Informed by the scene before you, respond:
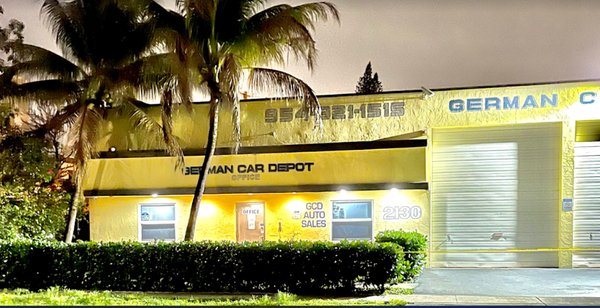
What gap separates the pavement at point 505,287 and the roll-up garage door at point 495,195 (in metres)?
0.63

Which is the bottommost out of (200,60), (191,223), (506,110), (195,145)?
(191,223)

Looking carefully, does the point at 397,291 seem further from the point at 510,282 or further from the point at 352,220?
the point at 352,220

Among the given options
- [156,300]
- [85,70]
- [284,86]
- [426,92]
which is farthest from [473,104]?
[85,70]

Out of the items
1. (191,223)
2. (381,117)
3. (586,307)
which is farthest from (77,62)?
(586,307)

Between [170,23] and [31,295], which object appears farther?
[170,23]

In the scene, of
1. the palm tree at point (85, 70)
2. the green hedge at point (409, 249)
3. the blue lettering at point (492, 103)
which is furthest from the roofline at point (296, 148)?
the green hedge at point (409, 249)

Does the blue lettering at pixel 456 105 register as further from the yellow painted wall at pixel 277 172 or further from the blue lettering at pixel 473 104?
the yellow painted wall at pixel 277 172

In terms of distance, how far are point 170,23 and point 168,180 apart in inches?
181

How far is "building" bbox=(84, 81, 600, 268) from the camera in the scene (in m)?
12.9

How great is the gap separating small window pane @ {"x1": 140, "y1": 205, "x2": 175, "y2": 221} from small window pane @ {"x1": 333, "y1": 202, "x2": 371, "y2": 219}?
4.93m

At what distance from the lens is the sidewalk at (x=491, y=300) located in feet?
29.0

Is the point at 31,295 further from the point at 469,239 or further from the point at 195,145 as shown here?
the point at 469,239

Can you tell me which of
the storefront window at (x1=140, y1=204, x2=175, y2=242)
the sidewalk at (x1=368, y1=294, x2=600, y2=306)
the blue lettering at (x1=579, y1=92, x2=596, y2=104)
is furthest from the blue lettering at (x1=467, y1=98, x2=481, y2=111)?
the storefront window at (x1=140, y1=204, x2=175, y2=242)

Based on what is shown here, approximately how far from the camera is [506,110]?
42.7ft
